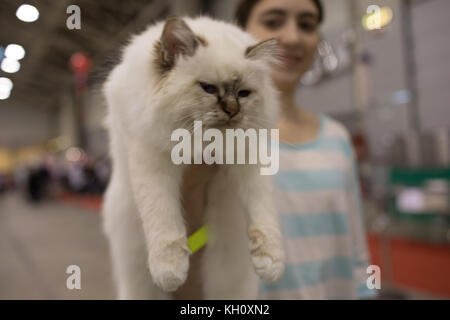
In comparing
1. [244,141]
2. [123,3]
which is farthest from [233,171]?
[123,3]

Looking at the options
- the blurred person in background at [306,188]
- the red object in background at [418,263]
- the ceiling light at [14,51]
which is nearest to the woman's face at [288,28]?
the blurred person in background at [306,188]

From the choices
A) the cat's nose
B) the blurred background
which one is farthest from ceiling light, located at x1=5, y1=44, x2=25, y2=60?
the cat's nose

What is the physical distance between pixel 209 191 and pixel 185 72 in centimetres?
21

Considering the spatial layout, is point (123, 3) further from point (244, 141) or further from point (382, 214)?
point (382, 214)

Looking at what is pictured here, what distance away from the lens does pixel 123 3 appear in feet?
→ 1.60

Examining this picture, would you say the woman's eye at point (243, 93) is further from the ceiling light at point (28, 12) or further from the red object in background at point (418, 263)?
the red object in background at point (418, 263)

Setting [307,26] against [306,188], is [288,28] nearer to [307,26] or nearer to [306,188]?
[307,26]

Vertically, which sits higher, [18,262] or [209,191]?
[209,191]

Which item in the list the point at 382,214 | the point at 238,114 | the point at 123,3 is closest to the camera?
the point at 238,114

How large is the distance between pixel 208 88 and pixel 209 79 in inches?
0.4

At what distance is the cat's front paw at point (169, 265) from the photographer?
384mm

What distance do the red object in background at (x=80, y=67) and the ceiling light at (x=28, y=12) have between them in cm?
7

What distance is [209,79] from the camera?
392 millimetres

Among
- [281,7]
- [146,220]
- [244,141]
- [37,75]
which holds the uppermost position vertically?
[281,7]
